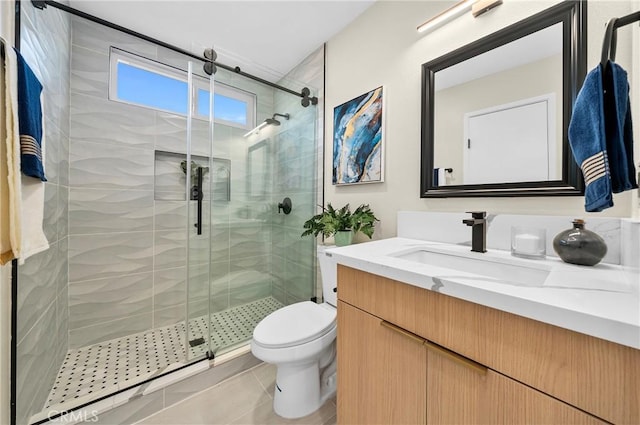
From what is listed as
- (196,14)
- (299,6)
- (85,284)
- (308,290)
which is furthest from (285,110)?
(85,284)

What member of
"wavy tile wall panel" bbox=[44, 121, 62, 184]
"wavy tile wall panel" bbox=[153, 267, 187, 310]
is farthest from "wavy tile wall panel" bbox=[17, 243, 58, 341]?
"wavy tile wall panel" bbox=[153, 267, 187, 310]

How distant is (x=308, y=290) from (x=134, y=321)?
144 cm

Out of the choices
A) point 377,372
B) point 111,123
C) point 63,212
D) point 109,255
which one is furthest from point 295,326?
point 111,123

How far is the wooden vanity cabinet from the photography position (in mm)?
443

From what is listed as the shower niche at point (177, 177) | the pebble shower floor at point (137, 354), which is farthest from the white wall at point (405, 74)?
the pebble shower floor at point (137, 354)

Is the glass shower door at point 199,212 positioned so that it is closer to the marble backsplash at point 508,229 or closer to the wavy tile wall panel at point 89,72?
the wavy tile wall panel at point 89,72

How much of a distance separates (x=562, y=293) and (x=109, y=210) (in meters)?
2.55

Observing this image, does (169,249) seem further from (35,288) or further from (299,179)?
(299,179)

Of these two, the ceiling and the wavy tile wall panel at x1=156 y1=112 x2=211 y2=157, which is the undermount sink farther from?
the wavy tile wall panel at x1=156 y1=112 x2=211 y2=157

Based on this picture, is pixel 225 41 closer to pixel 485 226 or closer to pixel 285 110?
pixel 285 110

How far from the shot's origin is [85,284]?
176cm

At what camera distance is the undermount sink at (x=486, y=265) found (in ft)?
2.68

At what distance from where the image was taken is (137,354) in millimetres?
1700

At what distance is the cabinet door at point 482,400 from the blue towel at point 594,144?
1.51 ft
